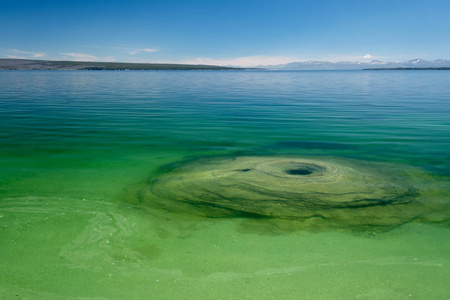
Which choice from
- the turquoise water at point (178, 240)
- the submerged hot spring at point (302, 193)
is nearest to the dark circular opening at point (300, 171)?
the submerged hot spring at point (302, 193)

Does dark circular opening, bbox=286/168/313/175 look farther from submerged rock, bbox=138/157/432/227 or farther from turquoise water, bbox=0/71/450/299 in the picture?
turquoise water, bbox=0/71/450/299

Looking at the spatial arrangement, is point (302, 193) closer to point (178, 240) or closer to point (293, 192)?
point (293, 192)

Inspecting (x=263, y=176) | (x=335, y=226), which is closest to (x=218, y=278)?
(x=335, y=226)

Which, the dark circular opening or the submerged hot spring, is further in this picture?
the dark circular opening

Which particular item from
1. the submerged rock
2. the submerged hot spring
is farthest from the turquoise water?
the submerged rock

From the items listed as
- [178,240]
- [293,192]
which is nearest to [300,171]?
[293,192]

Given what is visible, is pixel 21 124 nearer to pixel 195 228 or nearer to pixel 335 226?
pixel 195 228

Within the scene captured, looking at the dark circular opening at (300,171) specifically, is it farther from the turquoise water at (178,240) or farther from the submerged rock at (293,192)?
the turquoise water at (178,240)

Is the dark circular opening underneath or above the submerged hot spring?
above

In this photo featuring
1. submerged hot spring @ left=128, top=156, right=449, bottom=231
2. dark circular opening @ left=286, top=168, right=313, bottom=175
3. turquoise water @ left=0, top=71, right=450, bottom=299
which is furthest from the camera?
dark circular opening @ left=286, top=168, right=313, bottom=175

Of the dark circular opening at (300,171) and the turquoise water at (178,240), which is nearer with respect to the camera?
the turquoise water at (178,240)
